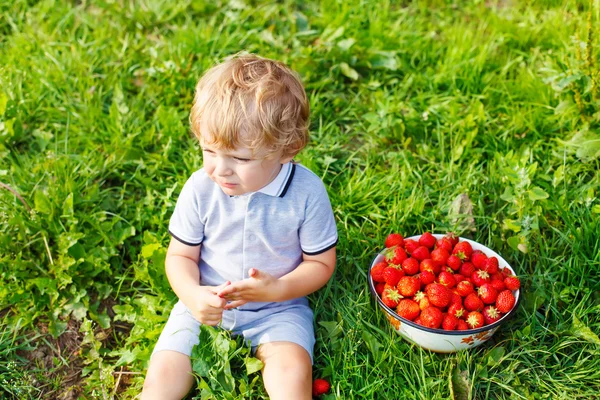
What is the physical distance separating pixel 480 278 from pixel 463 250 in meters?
0.14

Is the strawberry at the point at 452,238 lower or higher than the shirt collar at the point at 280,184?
lower

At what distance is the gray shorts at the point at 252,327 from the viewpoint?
2227mm

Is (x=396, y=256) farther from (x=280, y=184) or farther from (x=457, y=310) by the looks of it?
(x=280, y=184)

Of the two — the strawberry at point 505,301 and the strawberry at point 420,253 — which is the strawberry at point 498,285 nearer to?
the strawberry at point 505,301

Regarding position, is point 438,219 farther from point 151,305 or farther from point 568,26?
point 568,26

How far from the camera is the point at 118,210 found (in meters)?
2.89

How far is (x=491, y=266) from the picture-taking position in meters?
2.34

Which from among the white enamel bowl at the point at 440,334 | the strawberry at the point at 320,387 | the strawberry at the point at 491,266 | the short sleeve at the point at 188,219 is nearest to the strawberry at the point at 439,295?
the white enamel bowl at the point at 440,334

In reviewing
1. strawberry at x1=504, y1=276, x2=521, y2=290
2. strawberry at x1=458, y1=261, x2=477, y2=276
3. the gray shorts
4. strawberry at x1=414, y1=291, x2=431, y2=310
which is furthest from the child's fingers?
strawberry at x1=504, y1=276, x2=521, y2=290

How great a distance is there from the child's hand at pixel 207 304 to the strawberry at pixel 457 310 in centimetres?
75

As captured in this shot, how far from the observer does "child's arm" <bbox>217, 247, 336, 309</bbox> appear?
2.08 metres

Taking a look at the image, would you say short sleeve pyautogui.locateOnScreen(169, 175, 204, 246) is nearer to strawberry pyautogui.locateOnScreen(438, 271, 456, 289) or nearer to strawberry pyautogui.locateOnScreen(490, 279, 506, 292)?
strawberry pyautogui.locateOnScreen(438, 271, 456, 289)

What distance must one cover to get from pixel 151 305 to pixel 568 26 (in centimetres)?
255

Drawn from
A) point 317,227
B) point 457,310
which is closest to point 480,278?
point 457,310
